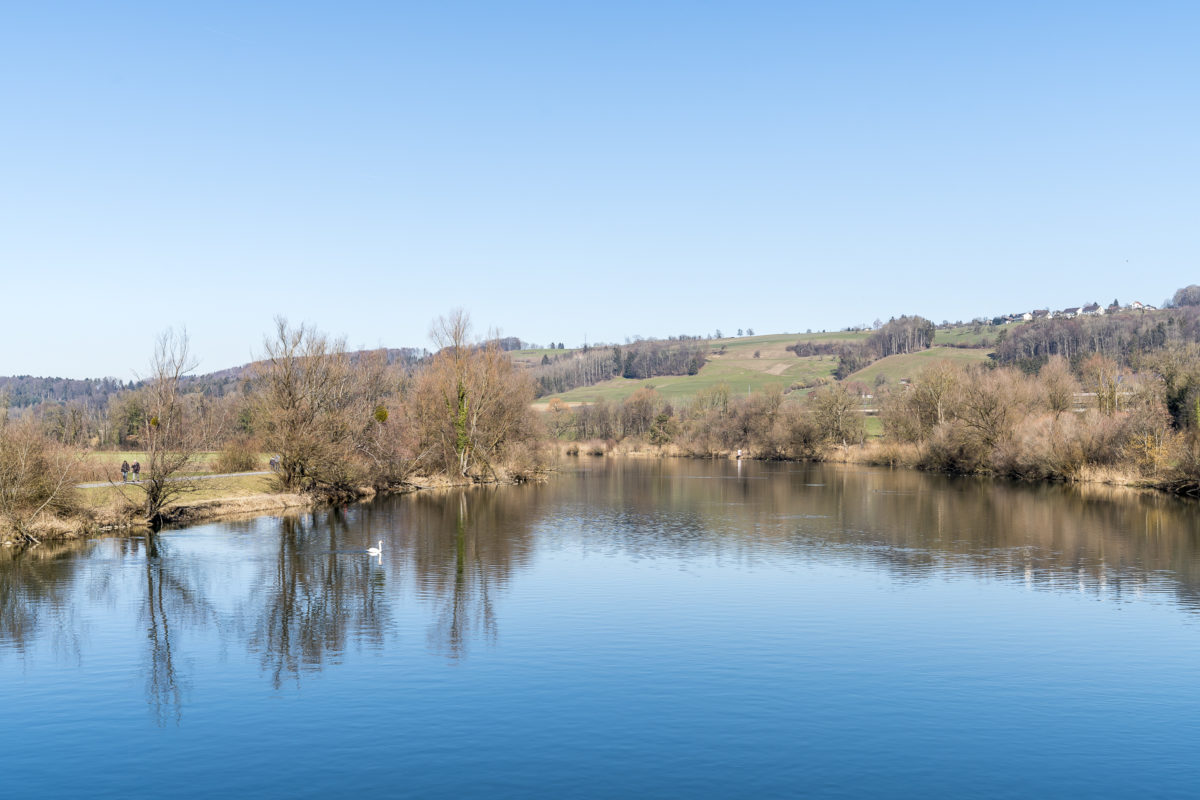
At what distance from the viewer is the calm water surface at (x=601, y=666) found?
13859mm

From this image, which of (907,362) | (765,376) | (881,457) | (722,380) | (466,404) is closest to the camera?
(466,404)

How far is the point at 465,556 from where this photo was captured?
33438 mm

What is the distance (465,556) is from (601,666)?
1502cm

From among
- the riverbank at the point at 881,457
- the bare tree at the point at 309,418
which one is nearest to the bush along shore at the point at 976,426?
the riverbank at the point at 881,457

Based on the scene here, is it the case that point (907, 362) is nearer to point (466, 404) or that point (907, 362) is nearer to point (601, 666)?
point (466, 404)

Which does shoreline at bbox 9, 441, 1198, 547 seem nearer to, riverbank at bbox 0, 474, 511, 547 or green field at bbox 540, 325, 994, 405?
riverbank at bbox 0, 474, 511, 547

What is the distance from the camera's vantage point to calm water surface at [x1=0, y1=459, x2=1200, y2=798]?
45.5 ft

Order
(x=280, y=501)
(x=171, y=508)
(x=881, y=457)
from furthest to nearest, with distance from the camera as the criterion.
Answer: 1. (x=881, y=457)
2. (x=280, y=501)
3. (x=171, y=508)

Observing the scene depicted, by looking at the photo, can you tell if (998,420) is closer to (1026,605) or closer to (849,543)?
(849,543)

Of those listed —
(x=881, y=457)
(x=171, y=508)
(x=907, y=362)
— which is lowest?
(x=881, y=457)

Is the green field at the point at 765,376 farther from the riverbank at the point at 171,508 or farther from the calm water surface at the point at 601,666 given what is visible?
the calm water surface at the point at 601,666

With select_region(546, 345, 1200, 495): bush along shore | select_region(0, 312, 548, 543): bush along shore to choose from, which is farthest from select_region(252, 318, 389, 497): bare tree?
select_region(546, 345, 1200, 495): bush along shore

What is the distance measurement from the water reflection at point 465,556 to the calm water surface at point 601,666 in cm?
18

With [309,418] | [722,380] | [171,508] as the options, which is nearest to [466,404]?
[309,418]
